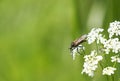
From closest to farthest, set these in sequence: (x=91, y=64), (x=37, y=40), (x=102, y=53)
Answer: (x=91, y=64), (x=102, y=53), (x=37, y=40)

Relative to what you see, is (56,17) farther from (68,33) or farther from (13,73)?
(13,73)

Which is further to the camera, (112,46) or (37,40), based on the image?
(37,40)

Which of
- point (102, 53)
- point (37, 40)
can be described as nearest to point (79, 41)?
point (102, 53)

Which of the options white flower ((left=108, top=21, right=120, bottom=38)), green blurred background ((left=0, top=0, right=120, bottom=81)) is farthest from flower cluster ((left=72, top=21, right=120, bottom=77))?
green blurred background ((left=0, top=0, right=120, bottom=81))

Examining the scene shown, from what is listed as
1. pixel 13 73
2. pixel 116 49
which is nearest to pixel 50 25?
pixel 13 73

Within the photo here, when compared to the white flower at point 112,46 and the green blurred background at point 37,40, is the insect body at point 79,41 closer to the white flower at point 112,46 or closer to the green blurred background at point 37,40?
the white flower at point 112,46

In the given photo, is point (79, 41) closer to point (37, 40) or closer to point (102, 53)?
point (102, 53)

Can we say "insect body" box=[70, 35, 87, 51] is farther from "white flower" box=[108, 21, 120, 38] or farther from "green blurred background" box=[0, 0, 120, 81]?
"green blurred background" box=[0, 0, 120, 81]

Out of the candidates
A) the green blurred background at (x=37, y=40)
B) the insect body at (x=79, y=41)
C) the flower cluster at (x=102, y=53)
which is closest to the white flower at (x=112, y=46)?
the flower cluster at (x=102, y=53)
